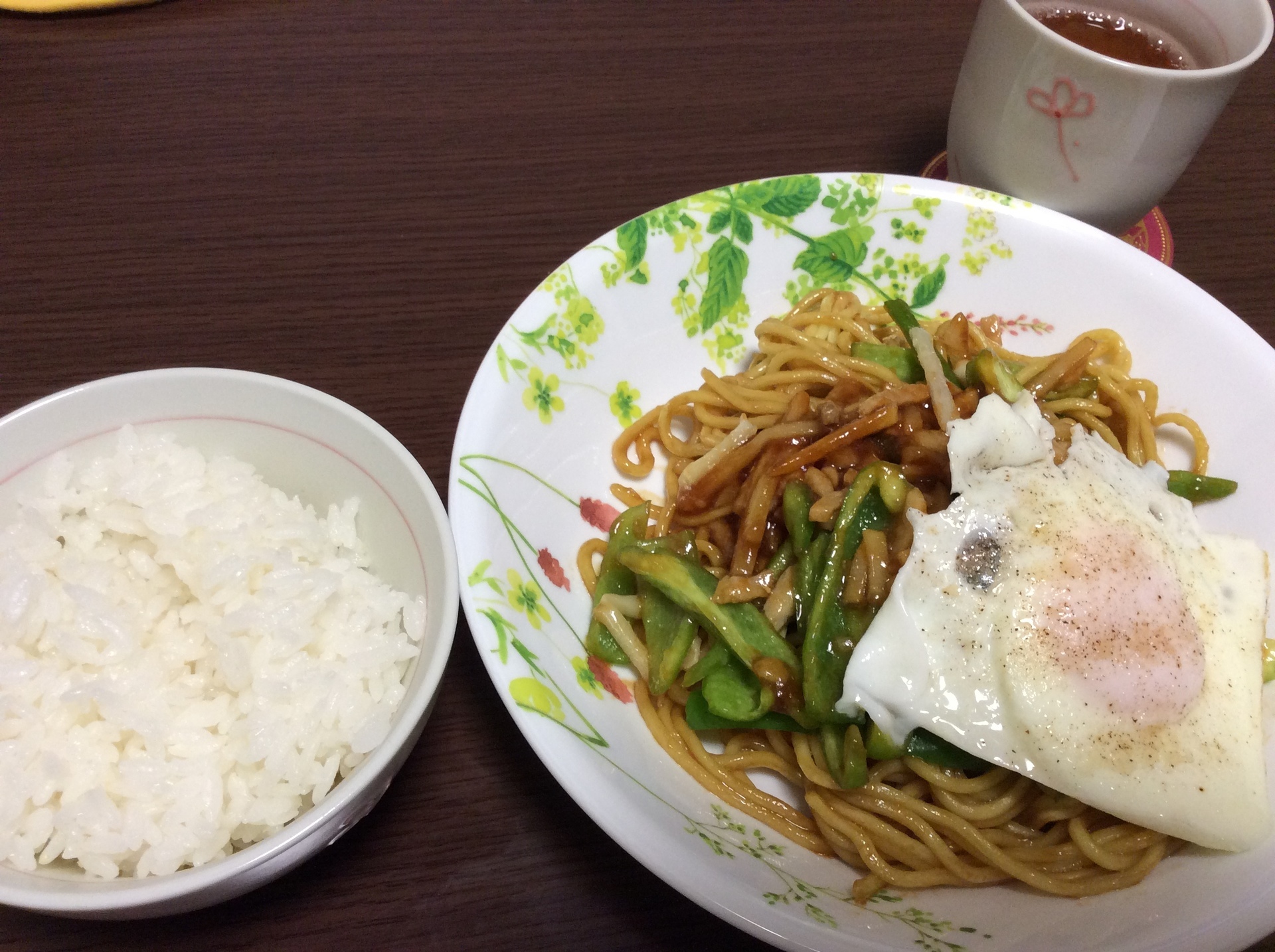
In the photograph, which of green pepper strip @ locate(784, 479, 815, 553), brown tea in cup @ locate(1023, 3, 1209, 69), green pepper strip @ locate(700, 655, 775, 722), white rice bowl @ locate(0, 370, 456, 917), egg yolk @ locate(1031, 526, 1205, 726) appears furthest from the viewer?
brown tea in cup @ locate(1023, 3, 1209, 69)

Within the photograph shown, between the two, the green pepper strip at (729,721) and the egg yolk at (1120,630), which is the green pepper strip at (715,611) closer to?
the green pepper strip at (729,721)

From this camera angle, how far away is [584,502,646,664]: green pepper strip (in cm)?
167

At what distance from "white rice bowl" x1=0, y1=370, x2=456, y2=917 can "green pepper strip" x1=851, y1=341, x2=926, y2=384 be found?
1133mm

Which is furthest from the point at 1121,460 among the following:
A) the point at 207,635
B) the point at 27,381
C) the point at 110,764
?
the point at 27,381

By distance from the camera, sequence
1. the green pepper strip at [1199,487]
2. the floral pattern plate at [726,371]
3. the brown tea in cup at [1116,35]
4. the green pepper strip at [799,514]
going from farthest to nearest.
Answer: the brown tea in cup at [1116,35], the green pepper strip at [1199,487], the green pepper strip at [799,514], the floral pattern plate at [726,371]

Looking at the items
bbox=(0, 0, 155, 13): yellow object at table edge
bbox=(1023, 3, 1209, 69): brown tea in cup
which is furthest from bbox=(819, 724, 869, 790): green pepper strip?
bbox=(0, 0, 155, 13): yellow object at table edge

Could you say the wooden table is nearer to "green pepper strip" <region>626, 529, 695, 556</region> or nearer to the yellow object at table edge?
the yellow object at table edge

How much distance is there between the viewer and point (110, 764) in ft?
4.23

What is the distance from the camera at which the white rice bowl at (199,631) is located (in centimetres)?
119

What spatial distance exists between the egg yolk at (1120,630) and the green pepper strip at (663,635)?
2.09 ft

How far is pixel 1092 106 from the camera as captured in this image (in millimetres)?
1953

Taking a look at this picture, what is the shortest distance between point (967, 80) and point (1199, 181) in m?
1.15

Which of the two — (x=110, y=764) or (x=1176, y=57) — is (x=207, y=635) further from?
(x=1176, y=57)

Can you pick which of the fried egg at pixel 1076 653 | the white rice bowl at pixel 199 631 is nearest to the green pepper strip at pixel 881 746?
the fried egg at pixel 1076 653
